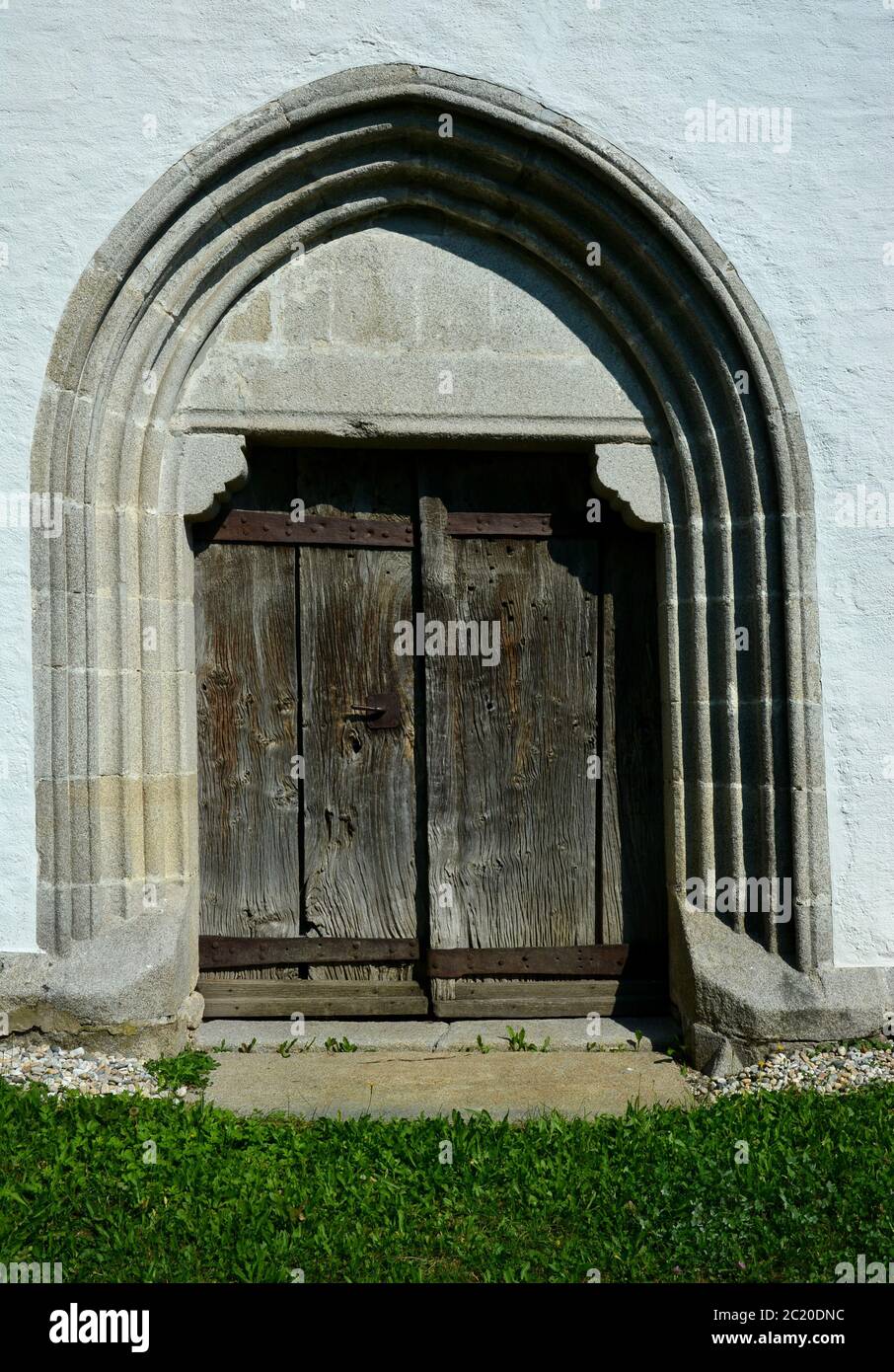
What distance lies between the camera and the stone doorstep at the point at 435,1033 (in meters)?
3.77

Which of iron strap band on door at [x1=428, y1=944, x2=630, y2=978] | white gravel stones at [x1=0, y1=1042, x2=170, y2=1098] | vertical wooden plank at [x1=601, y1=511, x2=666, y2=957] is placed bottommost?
white gravel stones at [x1=0, y1=1042, x2=170, y2=1098]

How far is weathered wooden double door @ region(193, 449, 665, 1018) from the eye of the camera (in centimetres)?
399

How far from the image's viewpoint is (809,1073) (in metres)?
3.38

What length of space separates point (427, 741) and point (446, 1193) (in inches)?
66.5

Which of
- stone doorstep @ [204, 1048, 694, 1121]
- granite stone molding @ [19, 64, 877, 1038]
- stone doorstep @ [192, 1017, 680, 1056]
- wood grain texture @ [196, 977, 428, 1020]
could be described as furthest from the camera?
wood grain texture @ [196, 977, 428, 1020]

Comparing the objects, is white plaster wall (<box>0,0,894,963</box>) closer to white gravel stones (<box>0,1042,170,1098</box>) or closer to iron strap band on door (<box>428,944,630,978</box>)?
iron strap band on door (<box>428,944,630,978</box>)

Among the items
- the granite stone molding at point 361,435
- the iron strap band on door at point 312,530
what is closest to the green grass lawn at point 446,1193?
the granite stone molding at point 361,435

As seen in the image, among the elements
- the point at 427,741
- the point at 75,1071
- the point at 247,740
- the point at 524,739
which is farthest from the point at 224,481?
the point at 75,1071

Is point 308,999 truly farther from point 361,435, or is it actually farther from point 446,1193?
point 361,435

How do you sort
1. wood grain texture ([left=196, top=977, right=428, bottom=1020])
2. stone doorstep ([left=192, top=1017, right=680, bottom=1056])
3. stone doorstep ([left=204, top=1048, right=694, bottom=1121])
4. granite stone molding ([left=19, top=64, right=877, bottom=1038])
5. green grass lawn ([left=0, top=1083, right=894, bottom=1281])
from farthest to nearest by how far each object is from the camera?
wood grain texture ([left=196, top=977, right=428, bottom=1020]) → stone doorstep ([left=192, top=1017, right=680, bottom=1056]) → granite stone molding ([left=19, top=64, right=877, bottom=1038]) → stone doorstep ([left=204, top=1048, right=694, bottom=1121]) → green grass lawn ([left=0, top=1083, right=894, bottom=1281])

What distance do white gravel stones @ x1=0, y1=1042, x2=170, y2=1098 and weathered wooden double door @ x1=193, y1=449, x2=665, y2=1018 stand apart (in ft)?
1.85

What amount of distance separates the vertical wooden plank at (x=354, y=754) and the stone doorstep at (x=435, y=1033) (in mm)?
224

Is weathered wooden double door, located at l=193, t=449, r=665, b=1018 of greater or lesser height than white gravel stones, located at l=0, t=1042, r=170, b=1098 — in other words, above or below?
above

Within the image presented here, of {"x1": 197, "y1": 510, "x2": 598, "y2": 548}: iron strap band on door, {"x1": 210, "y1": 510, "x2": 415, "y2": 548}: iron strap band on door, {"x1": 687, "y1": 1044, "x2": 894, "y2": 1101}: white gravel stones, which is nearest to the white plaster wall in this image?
{"x1": 687, "y1": 1044, "x2": 894, "y2": 1101}: white gravel stones
